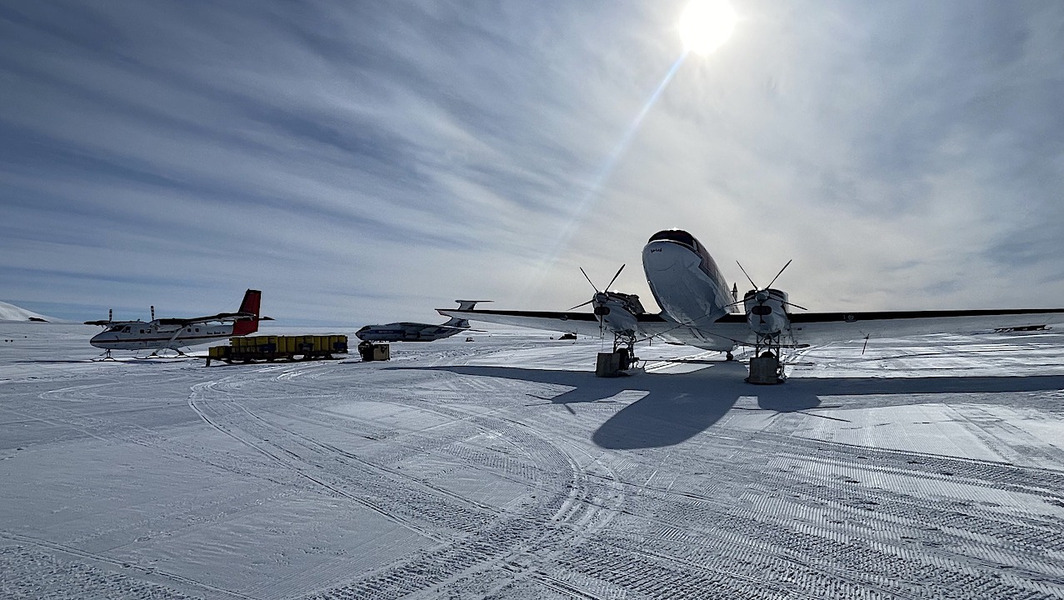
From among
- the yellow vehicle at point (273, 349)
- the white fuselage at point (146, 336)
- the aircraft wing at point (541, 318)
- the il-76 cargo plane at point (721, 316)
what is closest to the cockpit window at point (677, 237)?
the il-76 cargo plane at point (721, 316)

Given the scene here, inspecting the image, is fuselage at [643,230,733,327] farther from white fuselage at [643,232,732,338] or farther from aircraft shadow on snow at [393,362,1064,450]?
aircraft shadow on snow at [393,362,1064,450]

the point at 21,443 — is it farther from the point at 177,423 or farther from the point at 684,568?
the point at 684,568

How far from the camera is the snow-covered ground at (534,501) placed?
364 cm

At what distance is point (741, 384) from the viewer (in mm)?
17000

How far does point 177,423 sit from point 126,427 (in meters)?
0.79

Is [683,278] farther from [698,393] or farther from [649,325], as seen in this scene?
[649,325]

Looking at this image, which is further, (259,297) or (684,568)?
(259,297)

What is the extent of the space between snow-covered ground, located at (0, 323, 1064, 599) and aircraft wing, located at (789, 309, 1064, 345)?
257 inches

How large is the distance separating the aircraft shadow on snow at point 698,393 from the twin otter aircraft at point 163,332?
2425 cm

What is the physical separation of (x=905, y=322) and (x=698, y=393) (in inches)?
385

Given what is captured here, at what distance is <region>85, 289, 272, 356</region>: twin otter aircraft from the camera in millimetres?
31422

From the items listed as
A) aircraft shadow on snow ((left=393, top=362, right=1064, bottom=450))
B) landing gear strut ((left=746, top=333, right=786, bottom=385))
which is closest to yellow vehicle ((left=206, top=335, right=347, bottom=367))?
aircraft shadow on snow ((left=393, top=362, right=1064, bottom=450))

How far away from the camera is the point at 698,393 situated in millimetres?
14484

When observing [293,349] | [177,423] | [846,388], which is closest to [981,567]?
[177,423]
